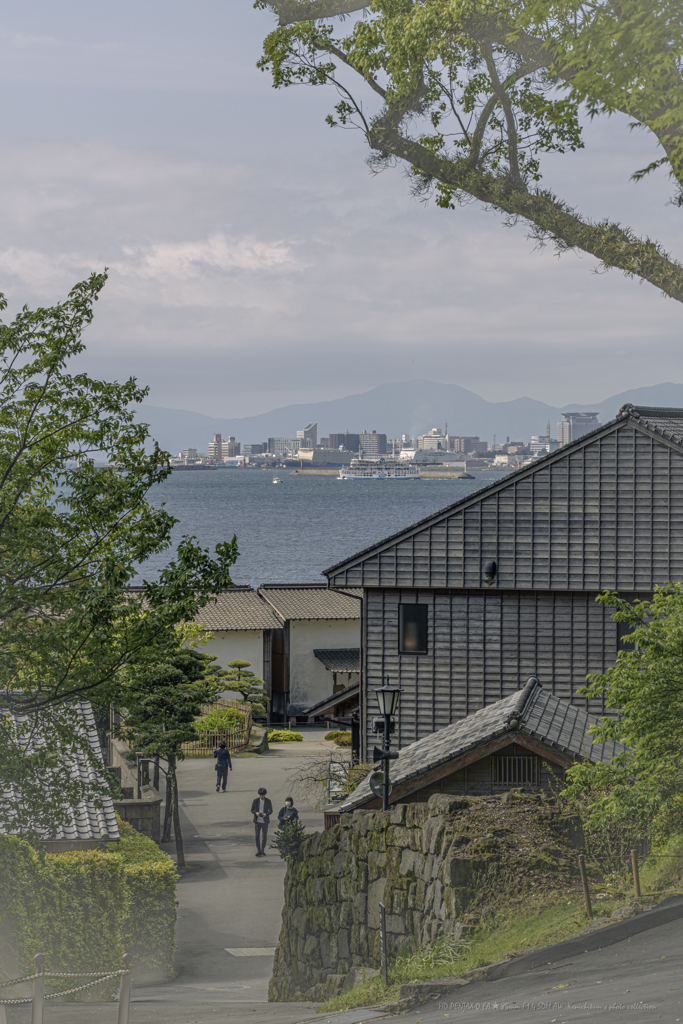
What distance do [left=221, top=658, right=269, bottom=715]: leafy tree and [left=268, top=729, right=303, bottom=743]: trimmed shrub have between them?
1.18 m

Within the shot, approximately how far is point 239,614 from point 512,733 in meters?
35.1

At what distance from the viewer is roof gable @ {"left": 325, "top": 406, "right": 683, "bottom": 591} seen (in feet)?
74.7

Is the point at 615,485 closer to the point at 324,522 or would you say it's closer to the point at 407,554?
the point at 407,554

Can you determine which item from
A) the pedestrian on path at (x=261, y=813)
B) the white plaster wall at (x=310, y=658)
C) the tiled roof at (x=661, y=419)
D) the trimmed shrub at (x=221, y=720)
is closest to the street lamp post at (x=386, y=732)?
the tiled roof at (x=661, y=419)

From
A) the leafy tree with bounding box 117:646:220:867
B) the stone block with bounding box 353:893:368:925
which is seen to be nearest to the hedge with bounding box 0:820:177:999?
the stone block with bounding box 353:893:368:925

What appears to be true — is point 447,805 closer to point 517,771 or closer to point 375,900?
point 375,900

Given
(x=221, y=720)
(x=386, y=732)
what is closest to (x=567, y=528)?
(x=386, y=732)

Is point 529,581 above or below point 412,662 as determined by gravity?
above

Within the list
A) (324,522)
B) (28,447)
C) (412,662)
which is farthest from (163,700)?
(324,522)

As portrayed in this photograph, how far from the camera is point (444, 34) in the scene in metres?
10.9

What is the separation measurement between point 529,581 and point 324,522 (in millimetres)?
165981

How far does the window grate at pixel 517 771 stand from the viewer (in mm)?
16531

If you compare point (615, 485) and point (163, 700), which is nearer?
point (615, 485)

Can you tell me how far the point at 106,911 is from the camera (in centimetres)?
1673
